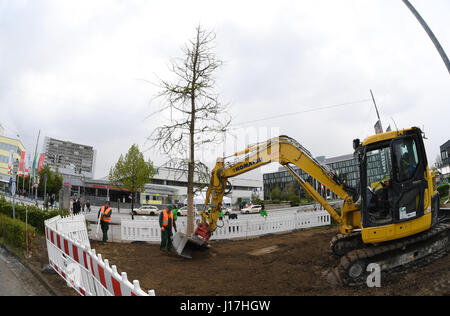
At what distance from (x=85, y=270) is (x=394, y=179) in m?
6.51

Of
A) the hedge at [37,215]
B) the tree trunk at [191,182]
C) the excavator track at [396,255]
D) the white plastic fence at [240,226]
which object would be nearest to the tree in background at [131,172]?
the white plastic fence at [240,226]

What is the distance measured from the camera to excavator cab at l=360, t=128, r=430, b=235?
6.36 metres

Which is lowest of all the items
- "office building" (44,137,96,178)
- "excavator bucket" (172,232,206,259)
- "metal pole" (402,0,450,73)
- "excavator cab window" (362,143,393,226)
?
"excavator bucket" (172,232,206,259)

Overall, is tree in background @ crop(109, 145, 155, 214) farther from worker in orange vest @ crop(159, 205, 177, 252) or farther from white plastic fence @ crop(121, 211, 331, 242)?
worker in orange vest @ crop(159, 205, 177, 252)

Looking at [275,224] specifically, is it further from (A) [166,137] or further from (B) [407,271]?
(B) [407,271]

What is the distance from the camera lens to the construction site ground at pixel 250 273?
18.3 ft

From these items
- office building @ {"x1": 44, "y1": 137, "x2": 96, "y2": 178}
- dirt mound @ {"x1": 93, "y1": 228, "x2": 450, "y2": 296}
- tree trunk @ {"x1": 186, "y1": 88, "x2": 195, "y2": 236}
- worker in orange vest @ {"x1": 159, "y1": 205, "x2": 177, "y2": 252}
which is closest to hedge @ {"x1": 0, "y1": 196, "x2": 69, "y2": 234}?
dirt mound @ {"x1": 93, "y1": 228, "x2": 450, "y2": 296}

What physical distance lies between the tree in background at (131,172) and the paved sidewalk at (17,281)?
25300 mm

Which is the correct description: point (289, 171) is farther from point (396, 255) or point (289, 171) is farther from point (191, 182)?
point (191, 182)

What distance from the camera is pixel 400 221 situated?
20.6 feet

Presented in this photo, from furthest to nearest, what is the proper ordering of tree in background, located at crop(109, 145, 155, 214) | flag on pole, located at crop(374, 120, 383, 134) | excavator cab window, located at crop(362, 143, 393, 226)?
tree in background, located at crop(109, 145, 155, 214), flag on pole, located at crop(374, 120, 383, 134), excavator cab window, located at crop(362, 143, 393, 226)

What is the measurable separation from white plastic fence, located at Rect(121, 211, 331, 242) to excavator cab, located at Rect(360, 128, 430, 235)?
589cm

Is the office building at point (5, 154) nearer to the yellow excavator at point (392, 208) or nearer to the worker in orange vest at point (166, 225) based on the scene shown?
the worker in orange vest at point (166, 225)
